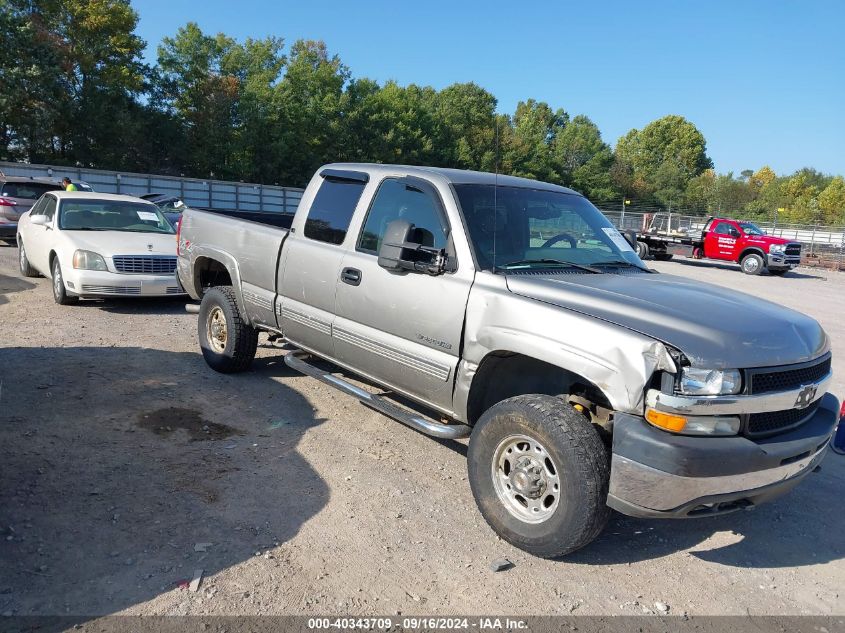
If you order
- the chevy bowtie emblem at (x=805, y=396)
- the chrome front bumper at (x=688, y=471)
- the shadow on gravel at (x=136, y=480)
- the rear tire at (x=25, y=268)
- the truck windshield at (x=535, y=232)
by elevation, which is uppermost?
the truck windshield at (x=535, y=232)

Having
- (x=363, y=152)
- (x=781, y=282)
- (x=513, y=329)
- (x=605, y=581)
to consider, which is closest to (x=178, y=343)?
(x=513, y=329)

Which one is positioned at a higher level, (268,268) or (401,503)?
(268,268)

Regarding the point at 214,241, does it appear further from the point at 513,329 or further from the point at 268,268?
the point at 513,329

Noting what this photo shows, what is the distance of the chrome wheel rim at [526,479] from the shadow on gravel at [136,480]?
3.70ft

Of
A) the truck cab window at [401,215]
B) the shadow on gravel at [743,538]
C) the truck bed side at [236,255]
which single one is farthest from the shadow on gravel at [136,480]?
the shadow on gravel at [743,538]

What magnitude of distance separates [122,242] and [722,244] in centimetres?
2291

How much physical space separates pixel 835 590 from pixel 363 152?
174 feet

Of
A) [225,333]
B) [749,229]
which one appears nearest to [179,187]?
[749,229]

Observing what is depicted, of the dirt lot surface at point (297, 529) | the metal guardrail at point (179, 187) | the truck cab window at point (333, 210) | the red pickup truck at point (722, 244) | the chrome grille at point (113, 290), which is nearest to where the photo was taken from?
the dirt lot surface at point (297, 529)

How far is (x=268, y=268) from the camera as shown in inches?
216

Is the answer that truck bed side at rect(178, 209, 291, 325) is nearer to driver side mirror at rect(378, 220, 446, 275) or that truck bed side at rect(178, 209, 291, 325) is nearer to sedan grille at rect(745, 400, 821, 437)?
driver side mirror at rect(378, 220, 446, 275)

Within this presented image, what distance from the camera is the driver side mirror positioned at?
397cm

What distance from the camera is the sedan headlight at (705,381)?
297 centimetres

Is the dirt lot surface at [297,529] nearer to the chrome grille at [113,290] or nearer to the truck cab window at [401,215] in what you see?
the truck cab window at [401,215]
